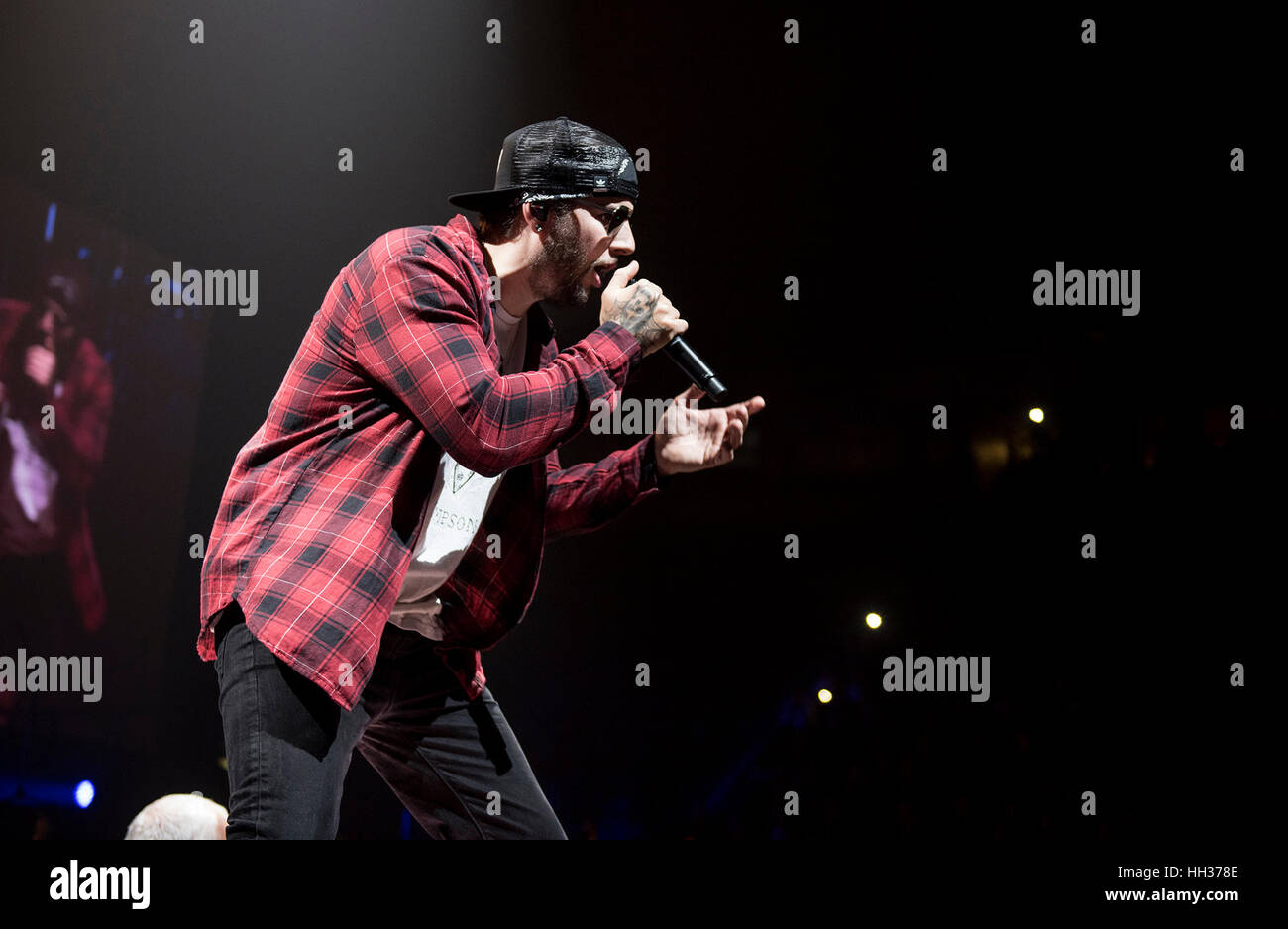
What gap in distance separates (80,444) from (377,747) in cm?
194

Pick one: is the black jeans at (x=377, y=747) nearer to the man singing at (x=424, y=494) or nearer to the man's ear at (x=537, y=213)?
the man singing at (x=424, y=494)

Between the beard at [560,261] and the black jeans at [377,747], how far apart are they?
26.5 inches

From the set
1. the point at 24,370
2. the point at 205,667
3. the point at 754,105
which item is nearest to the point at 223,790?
the point at 205,667

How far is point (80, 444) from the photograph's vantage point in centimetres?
328

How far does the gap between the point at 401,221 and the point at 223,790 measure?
1.92 meters

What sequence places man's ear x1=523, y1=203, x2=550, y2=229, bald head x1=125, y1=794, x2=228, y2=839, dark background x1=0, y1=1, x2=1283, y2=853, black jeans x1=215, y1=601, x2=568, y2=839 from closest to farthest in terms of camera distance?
black jeans x1=215, y1=601, x2=568, y2=839 → man's ear x1=523, y1=203, x2=550, y2=229 → bald head x1=125, y1=794, x2=228, y2=839 → dark background x1=0, y1=1, x2=1283, y2=853

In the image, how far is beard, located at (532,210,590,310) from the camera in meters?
1.91

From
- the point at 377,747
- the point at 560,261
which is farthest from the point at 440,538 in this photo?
the point at 560,261

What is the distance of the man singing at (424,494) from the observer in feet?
5.14

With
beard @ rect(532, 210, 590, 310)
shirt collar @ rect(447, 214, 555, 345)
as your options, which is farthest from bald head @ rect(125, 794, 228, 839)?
beard @ rect(532, 210, 590, 310)

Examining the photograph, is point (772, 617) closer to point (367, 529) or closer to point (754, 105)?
point (754, 105)

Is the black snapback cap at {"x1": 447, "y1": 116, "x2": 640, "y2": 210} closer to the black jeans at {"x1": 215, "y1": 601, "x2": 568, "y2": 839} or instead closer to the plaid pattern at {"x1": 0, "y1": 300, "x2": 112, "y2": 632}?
the black jeans at {"x1": 215, "y1": 601, "x2": 568, "y2": 839}

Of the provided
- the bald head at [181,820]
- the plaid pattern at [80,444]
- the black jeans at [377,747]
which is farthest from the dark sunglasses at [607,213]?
the plaid pattern at [80,444]

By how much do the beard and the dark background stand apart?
145 cm
